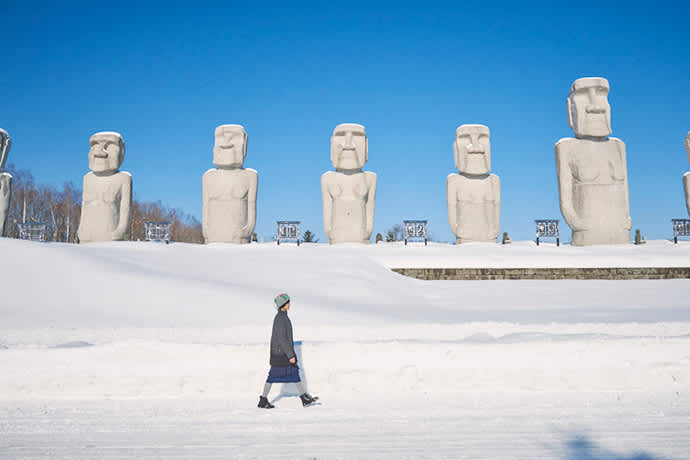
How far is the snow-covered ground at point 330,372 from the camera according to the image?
3.36m

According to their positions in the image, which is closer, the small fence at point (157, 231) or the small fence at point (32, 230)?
the small fence at point (32, 230)

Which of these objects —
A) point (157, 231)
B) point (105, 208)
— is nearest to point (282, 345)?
point (105, 208)

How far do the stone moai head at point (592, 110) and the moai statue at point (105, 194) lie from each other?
44.3ft

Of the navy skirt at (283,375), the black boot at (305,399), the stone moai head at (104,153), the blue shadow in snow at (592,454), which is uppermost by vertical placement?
the stone moai head at (104,153)

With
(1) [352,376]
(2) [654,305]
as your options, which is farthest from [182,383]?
(2) [654,305]

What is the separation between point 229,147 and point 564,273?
995cm

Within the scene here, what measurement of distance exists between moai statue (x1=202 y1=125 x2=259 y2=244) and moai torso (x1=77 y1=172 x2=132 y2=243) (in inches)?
92.7

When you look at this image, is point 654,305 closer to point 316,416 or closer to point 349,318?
point 349,318

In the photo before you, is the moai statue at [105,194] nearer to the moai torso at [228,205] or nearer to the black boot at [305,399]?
the moai torso at [228,205]

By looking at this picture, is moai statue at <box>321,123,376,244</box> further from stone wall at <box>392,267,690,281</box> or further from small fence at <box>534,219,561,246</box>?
small fence at <box>534,219,561,246</box>

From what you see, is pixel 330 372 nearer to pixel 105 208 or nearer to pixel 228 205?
pixel 228 205

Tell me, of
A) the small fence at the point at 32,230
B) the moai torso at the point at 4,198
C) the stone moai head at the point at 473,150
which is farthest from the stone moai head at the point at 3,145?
the stone moai head at the point at 473,150

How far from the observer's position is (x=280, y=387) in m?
4.88

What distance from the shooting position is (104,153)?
602 inches
